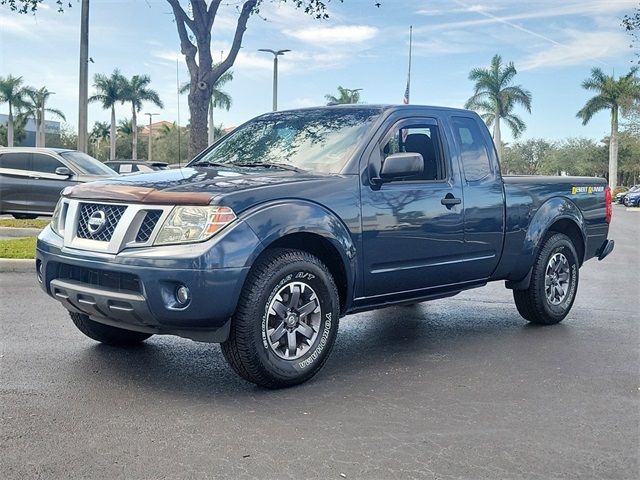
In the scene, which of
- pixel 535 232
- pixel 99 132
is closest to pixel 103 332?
pixel 535 232

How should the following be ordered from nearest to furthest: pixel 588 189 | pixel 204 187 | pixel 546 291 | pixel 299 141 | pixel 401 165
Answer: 1. pixel 204 187
2. pixel 401 165
3. pixel 299 141
4. pixel 546 291
5. pixel 588 189

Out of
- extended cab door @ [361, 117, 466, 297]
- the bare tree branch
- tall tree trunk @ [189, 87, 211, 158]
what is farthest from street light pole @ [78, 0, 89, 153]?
extended cab door @ [361, 117, 466, 297]

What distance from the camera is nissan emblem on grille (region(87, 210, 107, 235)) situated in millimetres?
4461

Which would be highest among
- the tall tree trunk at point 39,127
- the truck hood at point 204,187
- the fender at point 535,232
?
the tall tree trunk at point 39,127

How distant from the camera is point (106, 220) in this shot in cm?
446

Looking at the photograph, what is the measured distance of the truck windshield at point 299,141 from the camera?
528 centimetres

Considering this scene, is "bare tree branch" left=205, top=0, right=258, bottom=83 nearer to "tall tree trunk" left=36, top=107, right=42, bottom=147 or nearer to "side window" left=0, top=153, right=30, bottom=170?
"side window" left=0, top=153, right=30, bottom=170

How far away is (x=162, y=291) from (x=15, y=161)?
12046 mm

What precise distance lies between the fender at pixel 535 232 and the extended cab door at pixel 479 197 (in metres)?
0.36

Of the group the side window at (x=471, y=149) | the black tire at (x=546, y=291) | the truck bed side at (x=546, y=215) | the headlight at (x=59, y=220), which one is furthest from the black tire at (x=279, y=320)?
the black tire at (x=546, y=291)

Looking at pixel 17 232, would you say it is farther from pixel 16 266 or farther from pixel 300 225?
pixel 300 225

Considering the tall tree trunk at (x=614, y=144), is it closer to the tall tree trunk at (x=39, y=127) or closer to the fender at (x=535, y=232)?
the tall tree trunk at (x=39, y=127)

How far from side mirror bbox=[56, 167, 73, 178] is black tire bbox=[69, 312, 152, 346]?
9239 mm

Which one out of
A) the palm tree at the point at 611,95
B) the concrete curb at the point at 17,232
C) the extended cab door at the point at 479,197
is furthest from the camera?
the palm tree at the point at 611,95
